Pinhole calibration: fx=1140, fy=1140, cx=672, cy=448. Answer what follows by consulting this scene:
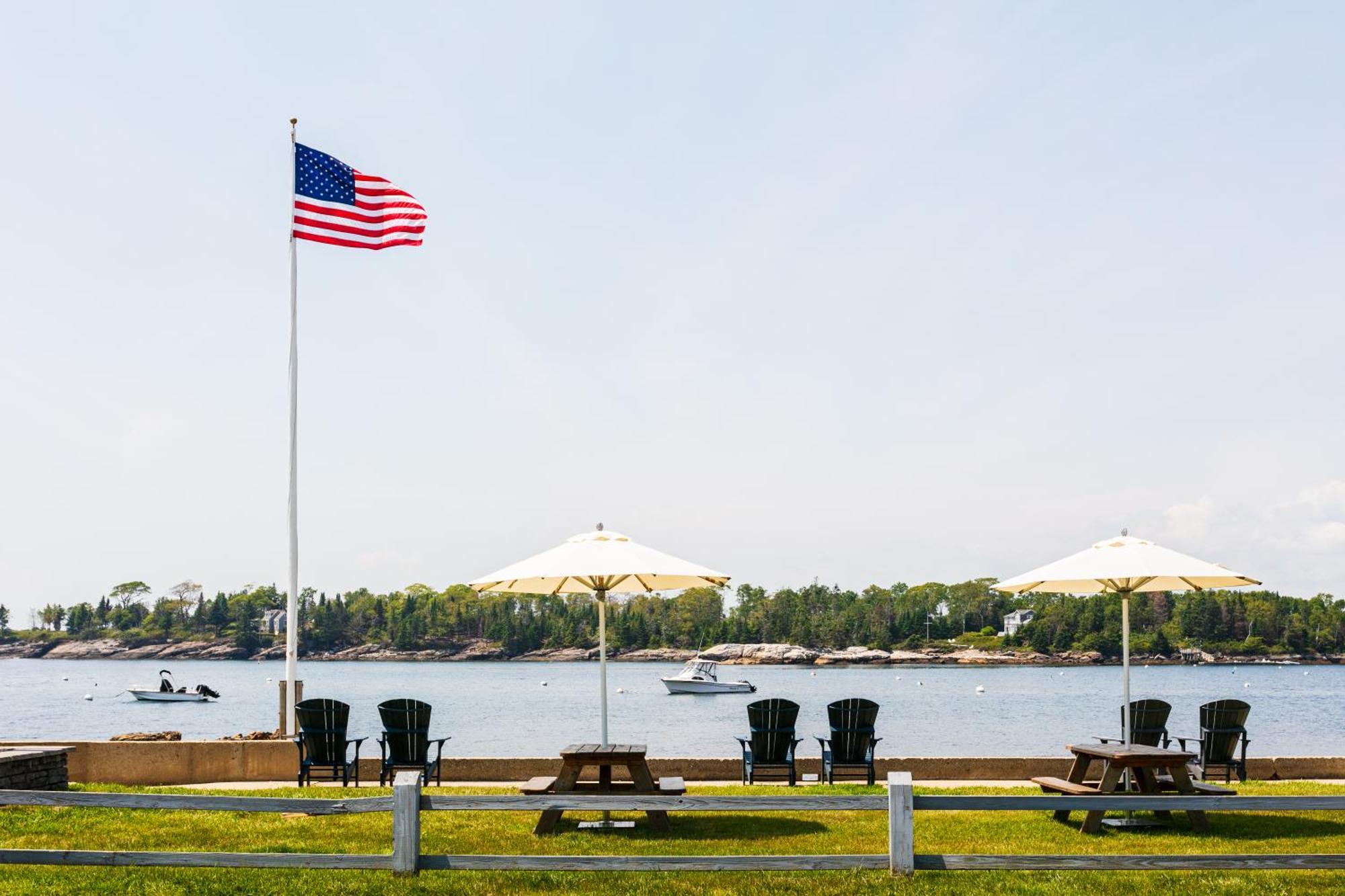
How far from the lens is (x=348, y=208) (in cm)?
1703

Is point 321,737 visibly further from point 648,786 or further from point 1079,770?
point 1079,770

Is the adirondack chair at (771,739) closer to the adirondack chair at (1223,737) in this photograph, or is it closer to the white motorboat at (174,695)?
the adirondack chair at (1223,737)

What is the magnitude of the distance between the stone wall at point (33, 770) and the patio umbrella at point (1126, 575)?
30.7ft

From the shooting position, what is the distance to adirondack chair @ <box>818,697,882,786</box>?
483 inches

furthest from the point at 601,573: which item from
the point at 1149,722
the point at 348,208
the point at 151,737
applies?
the point at 348,208

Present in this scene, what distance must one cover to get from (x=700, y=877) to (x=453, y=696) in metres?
76.4

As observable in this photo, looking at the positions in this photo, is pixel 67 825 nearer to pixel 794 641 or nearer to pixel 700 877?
pixel 700 877

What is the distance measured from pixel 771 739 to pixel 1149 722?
4.45m

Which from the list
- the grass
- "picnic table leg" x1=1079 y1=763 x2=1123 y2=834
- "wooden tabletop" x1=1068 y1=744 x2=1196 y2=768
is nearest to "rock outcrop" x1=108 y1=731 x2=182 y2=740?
the grass

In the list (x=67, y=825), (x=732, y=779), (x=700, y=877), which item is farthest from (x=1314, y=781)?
(x=67, y=825)

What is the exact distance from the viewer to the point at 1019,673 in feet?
415

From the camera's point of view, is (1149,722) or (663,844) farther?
(1149,722)

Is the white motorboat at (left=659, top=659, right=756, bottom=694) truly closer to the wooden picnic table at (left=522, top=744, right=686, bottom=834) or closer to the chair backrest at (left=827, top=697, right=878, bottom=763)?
the chair backrest at (left=827, top=697, right=878, bottom=763)

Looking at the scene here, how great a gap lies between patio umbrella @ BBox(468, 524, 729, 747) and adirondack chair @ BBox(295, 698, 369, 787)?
2.56 meters
